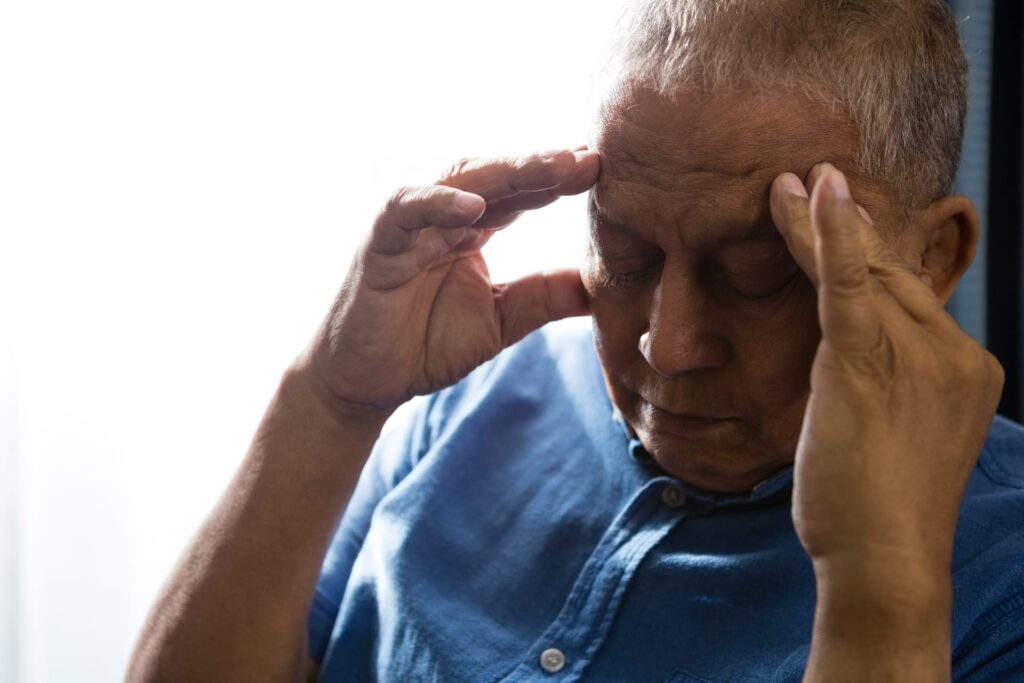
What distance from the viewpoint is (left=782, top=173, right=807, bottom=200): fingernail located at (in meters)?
1.05

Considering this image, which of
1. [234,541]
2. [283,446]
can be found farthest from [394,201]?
[234,541]

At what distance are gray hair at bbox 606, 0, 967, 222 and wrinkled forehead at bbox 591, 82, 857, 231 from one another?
0.05ft

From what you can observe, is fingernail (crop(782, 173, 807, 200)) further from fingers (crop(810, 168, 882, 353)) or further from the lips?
the lips

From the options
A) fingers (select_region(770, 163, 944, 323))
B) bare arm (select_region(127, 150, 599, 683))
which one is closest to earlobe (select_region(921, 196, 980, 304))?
fingers (select_region(770, 163, 944, 323))

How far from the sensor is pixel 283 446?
139cm

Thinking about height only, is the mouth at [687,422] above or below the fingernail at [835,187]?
below

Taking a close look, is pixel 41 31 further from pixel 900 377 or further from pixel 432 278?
pixel 900 377

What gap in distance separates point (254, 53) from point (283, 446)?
826 mm

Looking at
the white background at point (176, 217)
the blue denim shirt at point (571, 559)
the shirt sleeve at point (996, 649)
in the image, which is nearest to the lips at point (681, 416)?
the blue denim shirt at point (571, 559)

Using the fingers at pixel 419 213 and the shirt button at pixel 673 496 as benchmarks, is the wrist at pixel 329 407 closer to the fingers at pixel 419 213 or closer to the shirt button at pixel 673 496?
the fingers at pixel 419 213

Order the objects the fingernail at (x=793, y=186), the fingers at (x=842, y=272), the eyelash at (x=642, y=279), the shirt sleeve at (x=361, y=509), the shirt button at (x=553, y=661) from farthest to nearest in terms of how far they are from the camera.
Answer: the shirt sleeve at (x=361, y=509), the shirt button at (x=553, y=661), the eyelash at (x=642, y=279), the fingernail at (x=793, y=186), the fingers at (x=842, y=272)

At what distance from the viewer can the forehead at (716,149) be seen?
3.56 feet

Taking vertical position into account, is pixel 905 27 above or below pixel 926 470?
above

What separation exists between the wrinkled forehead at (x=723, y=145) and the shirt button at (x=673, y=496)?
38cm
